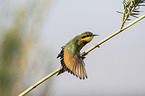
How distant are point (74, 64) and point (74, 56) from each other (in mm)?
17

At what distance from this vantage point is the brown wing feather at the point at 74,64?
24 cm

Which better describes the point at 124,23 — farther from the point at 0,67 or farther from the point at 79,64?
the point at 0,67

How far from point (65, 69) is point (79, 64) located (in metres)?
0.02

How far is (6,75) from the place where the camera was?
53.2 inches

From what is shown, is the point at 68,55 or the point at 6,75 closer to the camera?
the point at 68,55

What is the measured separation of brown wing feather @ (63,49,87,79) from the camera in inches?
9.4

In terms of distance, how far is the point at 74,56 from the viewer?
A: 0.27 meters

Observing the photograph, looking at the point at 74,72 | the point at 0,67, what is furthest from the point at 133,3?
the point at 0,67

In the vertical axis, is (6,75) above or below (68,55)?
below

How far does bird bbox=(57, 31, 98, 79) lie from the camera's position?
0.81ft

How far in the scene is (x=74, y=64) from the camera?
258 millimetres

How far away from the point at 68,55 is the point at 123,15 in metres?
0.09

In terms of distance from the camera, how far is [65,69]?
0.25 metres

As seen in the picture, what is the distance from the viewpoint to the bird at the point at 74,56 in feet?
0.81
